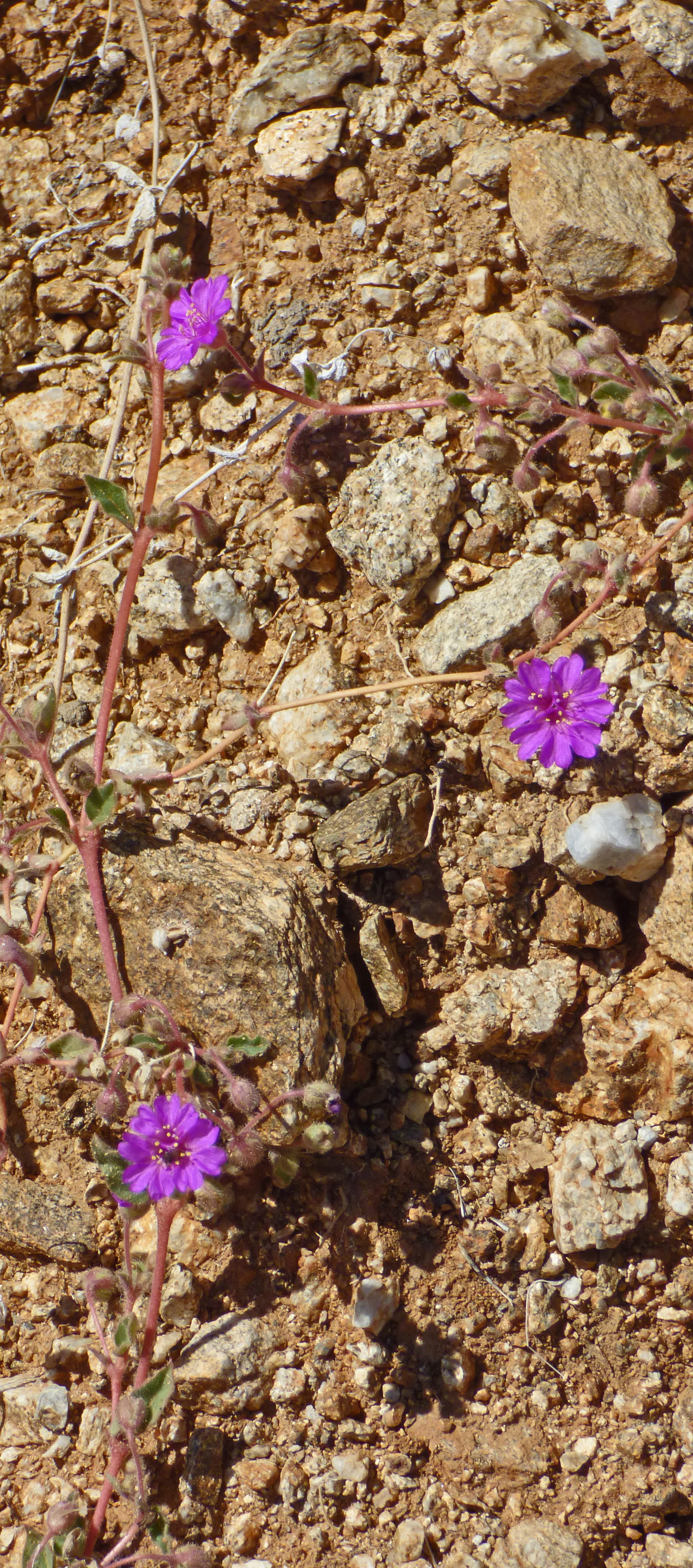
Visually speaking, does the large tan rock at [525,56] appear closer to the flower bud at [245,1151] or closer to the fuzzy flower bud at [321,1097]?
the fuzzy flower bud at [321,1097]

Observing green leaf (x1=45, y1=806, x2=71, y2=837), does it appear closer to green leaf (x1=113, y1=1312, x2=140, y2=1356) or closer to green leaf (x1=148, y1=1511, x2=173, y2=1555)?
green leaf (x1=113, y1=1312, x2=140, y2=1356)

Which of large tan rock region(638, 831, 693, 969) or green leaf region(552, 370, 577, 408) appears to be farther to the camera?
green leaf region(552, 370, 577, 408)

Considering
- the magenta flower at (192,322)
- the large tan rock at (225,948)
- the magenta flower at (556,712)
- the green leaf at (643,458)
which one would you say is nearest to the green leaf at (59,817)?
the large tan rock at (225,948)

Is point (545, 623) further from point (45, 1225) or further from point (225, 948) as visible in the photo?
point (45, 1225)

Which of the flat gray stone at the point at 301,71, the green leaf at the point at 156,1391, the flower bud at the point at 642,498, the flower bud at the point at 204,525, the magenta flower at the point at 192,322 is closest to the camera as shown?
the green leaf at the point at 156,1391

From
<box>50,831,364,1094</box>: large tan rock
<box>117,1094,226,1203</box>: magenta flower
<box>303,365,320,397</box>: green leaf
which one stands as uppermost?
<box>303,365,320,397</box>: green leaf

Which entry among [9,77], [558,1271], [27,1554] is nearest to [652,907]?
[558,1271]

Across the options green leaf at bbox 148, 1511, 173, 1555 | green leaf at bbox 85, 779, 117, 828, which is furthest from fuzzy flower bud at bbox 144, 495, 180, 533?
green leaf at bbox 148, 1511, 173, 1555
